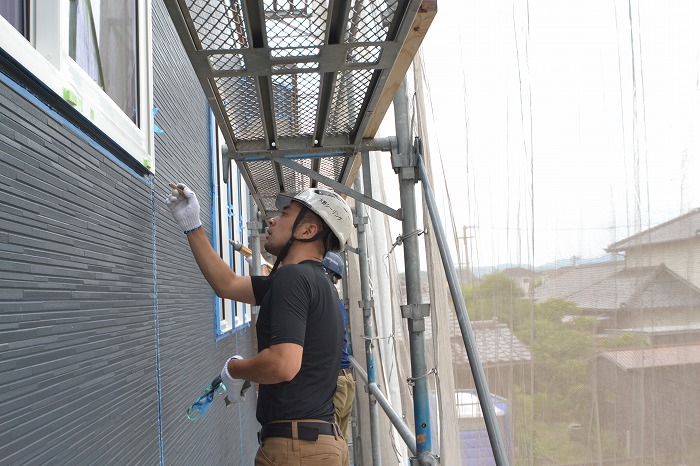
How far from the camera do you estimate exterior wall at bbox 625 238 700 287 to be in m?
1.40

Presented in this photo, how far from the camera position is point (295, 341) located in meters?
1.98

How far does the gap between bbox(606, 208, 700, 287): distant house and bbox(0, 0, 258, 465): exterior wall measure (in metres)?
1.52

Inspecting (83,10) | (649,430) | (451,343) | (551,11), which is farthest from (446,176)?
(83,10)

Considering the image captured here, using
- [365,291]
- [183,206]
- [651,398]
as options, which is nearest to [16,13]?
[183,206]

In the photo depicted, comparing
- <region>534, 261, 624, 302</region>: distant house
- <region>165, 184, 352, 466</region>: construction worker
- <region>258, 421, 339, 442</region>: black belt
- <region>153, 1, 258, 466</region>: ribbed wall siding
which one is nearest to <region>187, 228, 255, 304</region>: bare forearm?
<region>165, 184, 352, 466</region>: construction worker

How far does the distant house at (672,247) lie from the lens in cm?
141

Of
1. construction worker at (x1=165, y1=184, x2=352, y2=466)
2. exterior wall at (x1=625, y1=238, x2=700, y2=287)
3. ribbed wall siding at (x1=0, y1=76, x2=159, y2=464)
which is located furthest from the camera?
construction worker at (x1=165, y1=184, x2=352, y2=466)

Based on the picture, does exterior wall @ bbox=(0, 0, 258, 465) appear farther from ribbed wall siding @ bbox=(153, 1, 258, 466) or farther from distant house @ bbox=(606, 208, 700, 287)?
distant house @ bbox=(606, 208, 700, 287)

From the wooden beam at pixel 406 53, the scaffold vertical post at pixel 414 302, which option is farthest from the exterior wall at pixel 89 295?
the scaffold vertical post at pixel 414 302

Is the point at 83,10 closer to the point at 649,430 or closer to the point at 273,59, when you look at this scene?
the point at 273,59

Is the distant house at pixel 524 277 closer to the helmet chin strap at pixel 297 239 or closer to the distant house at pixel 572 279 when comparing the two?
the distant house at pixel 572 279

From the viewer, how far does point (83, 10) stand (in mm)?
1557

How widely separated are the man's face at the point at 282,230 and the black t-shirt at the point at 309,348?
1.14 feet

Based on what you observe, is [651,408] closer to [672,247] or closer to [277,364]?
[672,247]
